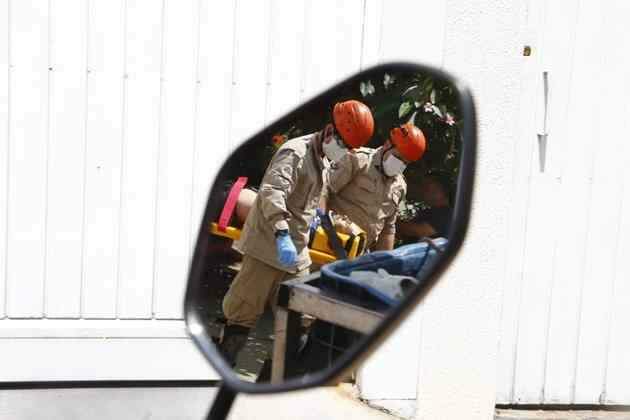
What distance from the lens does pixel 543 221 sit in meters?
5.32

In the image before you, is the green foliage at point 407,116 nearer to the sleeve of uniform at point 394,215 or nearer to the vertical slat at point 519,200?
the sleeve of uniform at point 394,215

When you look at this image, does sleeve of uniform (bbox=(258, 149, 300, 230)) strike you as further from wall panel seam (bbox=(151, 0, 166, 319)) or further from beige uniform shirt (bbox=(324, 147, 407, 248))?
wall panel seam (bbox=(151, 0, 166, 319))

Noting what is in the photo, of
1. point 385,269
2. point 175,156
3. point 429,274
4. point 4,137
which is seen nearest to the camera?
point 429,274

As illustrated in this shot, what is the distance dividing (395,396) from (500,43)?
5.90 feet

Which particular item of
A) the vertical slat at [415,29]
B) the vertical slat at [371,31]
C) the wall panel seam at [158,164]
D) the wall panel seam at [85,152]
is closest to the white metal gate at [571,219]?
the vertical slat at [415,29]

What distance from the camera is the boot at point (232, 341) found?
4.18ft

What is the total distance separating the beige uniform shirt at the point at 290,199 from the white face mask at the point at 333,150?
1 cm

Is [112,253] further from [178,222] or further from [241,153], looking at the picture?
[241,153]

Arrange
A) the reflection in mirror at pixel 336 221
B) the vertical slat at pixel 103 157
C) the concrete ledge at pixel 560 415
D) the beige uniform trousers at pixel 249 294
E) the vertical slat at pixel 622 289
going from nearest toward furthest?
the reflection in mirror at pixel 336 221 → the beige uniform trousers at pixel 249 294 → the vertical slat at pixel 103 157 → the vertical slat at pixel 622 289 → the concrete ledge at pixel 560 415

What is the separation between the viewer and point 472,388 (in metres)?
5.27

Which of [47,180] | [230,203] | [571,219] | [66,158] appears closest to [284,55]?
[66,158]

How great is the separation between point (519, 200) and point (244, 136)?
139 centimetres

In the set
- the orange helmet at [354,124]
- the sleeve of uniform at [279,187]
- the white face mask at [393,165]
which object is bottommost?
the sleeve of uniform at [279,187]

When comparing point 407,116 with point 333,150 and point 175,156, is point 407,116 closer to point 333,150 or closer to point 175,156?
point 333,150
